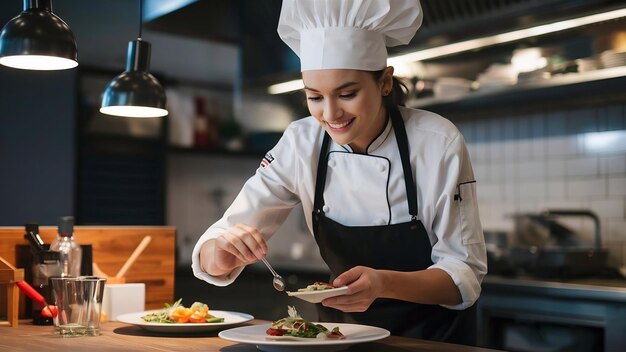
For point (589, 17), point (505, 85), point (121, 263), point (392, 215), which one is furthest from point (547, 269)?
point (121, 263)

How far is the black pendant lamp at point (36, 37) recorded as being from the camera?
1.96 metres

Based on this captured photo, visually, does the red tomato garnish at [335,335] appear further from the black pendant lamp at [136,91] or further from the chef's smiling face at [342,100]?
the black pendant lamp at [136,91]

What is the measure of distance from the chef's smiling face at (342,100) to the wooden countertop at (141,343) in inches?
22.1

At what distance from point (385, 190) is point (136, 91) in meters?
0.82

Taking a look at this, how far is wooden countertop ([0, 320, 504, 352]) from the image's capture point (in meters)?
1.72

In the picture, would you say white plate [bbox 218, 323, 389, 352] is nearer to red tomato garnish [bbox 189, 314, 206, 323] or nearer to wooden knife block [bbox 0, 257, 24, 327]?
red tomato garnish [bbox 189, 314, 206, 323]

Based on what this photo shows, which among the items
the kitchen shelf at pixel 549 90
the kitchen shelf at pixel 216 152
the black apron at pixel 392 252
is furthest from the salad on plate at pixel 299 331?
the kitchen shelf at pixel 216 152

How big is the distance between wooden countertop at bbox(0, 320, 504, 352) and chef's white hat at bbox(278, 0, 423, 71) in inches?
29.5

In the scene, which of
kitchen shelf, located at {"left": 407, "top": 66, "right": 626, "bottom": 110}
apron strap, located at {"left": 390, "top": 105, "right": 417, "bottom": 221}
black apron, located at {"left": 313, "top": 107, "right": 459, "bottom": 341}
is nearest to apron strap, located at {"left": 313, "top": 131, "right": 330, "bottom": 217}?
black apron, located at {"left": 313, "top": 107, "right": 459, "bottom": 341}

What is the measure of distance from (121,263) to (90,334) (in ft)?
2.21

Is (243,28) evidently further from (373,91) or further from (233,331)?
(233,331)

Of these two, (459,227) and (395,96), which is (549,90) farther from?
(459,227)

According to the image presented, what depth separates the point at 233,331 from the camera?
1.77 meters

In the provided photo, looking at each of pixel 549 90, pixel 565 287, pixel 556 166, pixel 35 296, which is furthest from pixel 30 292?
pixel 556 166
